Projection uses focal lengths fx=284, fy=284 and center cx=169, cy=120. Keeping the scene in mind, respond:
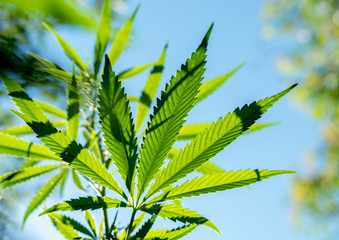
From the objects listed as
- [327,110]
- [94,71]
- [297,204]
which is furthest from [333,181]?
[94,71]

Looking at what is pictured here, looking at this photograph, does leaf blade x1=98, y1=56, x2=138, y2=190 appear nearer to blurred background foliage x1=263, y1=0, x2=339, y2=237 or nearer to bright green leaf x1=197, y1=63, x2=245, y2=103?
bright green leaf x1=197, y1=63, x2=245, y2=103

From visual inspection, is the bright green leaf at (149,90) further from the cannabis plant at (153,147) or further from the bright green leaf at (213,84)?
the cannabis plant at (153,147)

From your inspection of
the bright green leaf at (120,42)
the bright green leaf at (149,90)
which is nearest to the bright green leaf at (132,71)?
the bright green leaf at (120,42)

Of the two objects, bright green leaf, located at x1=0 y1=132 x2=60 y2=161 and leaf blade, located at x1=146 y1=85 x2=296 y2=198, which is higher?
bright green leaf, located at x1=0 y1=132 x2=60 y2=161

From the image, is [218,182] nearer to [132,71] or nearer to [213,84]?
[213,84]

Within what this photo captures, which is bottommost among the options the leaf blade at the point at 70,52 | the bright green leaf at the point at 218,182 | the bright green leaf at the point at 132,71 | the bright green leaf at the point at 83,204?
the bright green leaf at the point at 83,204

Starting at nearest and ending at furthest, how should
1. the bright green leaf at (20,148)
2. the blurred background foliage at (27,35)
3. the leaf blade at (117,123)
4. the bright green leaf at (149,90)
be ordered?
the blurred background foliage at (27,35)
the leaf blade at (117,123)
the bright green leaf at (20,148)
the bright green leaf at (149,90)

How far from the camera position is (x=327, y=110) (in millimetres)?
7797

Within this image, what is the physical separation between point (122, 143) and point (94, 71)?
0.55m

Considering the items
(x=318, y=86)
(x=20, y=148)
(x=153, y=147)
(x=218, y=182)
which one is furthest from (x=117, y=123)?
(x=318, y=86)

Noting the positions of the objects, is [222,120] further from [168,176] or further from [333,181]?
[333,181]

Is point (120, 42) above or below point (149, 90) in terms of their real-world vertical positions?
above

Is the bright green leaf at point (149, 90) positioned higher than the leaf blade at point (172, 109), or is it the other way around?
the bright green leaf at point (149, 90)

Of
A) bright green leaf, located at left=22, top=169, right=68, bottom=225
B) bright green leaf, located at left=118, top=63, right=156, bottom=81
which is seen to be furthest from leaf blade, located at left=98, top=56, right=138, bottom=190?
bright green leaf, located at left=118, top=63, right=156, bottom=81
